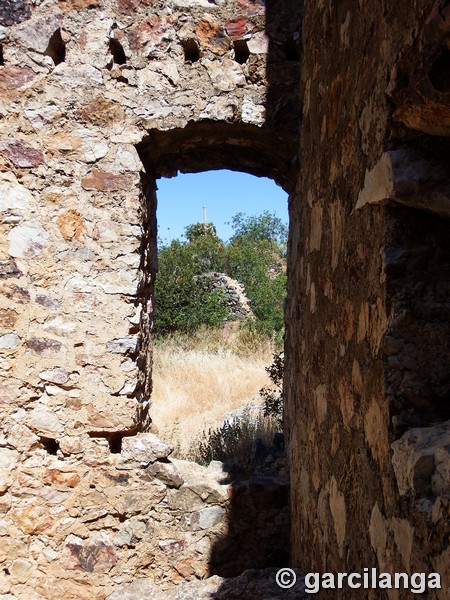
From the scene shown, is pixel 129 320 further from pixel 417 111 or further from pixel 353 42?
pixel 417 111

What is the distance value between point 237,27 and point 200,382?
5.11 metres

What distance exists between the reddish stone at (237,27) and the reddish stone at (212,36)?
0.03 m

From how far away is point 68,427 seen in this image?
2768 mm

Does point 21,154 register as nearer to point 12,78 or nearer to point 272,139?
point 12,78

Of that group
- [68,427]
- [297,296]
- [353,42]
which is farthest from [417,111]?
[68,427]

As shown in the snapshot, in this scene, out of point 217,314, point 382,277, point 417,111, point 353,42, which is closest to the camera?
point 417,111

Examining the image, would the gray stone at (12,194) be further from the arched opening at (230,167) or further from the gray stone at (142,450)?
the gray stone at (142,450)

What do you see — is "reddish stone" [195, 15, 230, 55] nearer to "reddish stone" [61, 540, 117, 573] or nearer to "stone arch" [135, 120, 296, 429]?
"stone arch" [135, 120, 296, 429]

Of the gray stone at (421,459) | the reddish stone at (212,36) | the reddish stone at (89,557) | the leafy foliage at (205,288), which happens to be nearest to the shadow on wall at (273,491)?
the reddish stone at (212,36)

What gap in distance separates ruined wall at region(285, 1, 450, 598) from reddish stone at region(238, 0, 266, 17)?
3.14 feet

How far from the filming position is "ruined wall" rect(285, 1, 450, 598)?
44.9 inches

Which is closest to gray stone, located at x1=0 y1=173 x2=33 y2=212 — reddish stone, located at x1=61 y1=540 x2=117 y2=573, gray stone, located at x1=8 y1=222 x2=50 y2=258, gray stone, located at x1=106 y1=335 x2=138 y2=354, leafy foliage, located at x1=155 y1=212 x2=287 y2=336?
gray stone, located at x1=8 y1=222 x2=50 y2=258

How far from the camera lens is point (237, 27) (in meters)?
2.96

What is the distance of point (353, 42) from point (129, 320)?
167 centimetres
